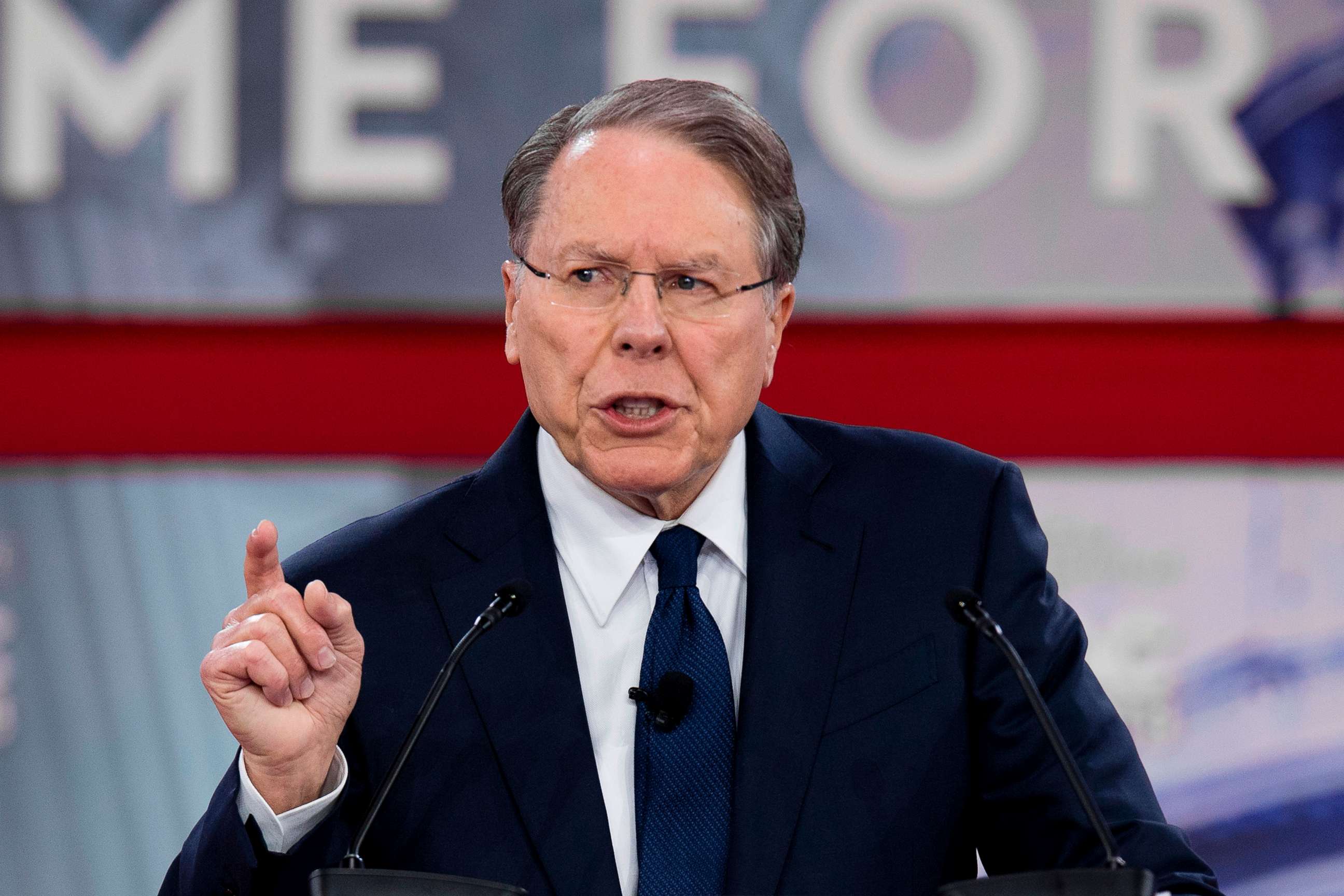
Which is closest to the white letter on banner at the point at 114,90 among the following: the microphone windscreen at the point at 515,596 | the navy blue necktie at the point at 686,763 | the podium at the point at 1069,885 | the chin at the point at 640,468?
the chin at the point at 640,468

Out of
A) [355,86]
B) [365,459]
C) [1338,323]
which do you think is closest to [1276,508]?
[1338,323]

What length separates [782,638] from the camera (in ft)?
5.10

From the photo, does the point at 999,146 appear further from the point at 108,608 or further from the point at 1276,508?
the point at 108,608

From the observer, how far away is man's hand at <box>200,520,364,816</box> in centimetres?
128

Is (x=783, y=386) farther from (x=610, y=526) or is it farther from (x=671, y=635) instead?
(x=671, y=635)

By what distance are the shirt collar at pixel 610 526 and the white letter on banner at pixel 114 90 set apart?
190cm

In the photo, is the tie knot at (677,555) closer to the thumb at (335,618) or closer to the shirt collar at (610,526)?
the shirt collar at (610,526)

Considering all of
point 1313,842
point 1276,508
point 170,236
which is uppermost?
point 170,236

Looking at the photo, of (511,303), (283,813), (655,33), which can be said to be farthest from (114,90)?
(283,813)

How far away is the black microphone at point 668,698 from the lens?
1473 millimetres

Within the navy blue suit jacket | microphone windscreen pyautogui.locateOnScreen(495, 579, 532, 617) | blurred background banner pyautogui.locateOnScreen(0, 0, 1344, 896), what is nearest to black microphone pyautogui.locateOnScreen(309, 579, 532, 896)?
microphone windscreen pyautogui.locateOnScreen(495, 579, 532, 617)

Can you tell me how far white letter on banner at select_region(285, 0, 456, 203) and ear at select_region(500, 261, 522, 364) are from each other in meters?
1.56

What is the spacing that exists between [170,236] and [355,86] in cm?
52

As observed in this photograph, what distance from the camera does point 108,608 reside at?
10.5 ft
